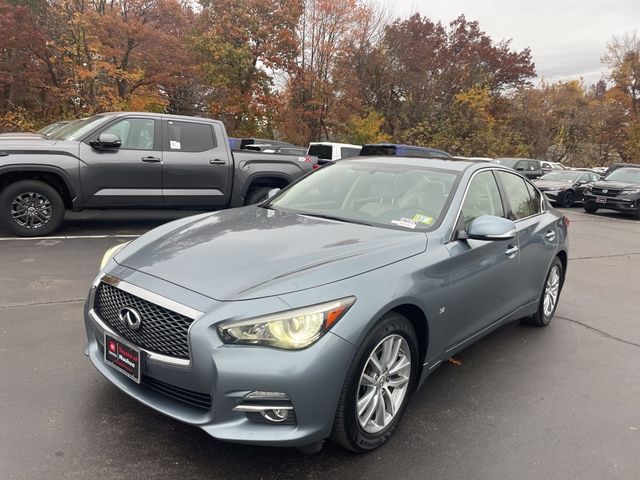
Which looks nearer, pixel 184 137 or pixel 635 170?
pixel 184 137

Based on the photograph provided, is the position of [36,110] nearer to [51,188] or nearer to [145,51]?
[145,51]

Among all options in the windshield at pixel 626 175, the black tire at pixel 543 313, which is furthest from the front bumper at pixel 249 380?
the windshield at pixel 626 175

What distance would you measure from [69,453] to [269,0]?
2453 cm

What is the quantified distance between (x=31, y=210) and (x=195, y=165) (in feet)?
8.07

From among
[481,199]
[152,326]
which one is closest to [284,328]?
[152,326]

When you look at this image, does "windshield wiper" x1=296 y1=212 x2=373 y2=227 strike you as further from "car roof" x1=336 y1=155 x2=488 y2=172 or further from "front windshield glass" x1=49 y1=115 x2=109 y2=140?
"front windshield glass" x1=49 y1=115 x2=109 y2=140

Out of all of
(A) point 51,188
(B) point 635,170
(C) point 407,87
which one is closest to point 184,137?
(A) point 51,188

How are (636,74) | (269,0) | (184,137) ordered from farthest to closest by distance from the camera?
(636,74)
(269,0)
(184,137)

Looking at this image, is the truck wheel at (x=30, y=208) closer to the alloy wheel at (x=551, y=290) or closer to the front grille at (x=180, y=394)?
the front grille at (x=180, y=394)

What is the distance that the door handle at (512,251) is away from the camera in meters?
3.82

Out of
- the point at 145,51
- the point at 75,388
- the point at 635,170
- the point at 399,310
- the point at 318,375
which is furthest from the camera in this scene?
the point at 145,51

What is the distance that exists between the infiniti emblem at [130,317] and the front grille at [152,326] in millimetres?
16

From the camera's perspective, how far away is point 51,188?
7.23 metres

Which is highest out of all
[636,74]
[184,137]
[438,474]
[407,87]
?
[636,74]
